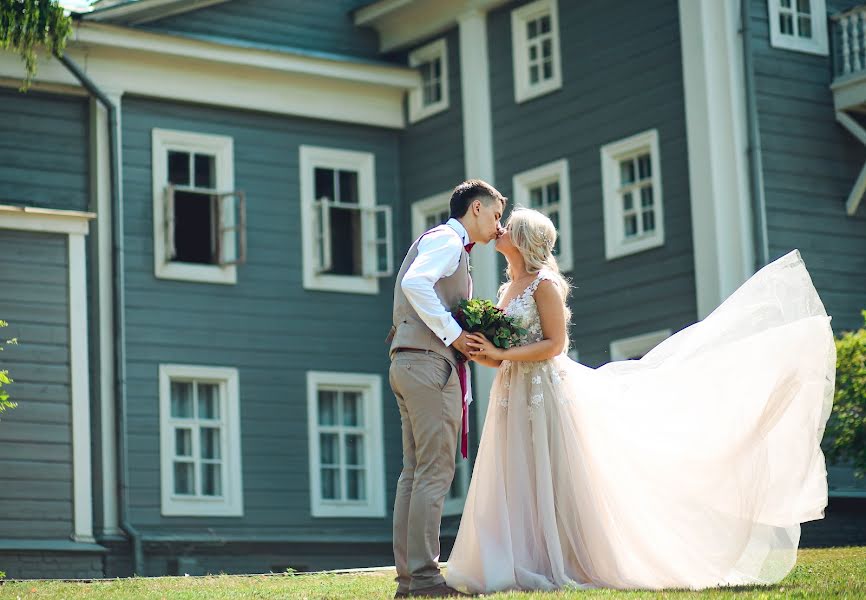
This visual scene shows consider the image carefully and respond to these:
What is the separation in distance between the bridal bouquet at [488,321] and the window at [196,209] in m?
13.0

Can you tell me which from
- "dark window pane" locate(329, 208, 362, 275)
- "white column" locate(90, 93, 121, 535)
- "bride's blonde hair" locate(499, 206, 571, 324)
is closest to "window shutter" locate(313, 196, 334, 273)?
"dark window pane" locate(329, 208, 362, 275)

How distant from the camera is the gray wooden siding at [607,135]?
20391 mm

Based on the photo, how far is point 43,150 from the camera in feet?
72.2

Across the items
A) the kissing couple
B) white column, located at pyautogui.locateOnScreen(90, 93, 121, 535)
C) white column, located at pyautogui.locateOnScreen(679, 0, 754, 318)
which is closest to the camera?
the kissing couple

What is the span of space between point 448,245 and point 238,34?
15152mm

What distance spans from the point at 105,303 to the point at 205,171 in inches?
101

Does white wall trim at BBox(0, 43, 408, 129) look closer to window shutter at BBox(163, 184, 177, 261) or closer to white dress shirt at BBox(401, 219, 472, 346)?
window shutter at BBox(163, 184, 177, 261)

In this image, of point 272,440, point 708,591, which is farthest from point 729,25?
point 708,591

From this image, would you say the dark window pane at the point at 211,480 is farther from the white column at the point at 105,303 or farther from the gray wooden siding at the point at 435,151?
the gray wooden siding at the point at 435,151

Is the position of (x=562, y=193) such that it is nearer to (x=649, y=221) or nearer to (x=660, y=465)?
(x=649, y=221)

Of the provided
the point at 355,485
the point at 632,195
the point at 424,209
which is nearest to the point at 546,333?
the point at 632,195

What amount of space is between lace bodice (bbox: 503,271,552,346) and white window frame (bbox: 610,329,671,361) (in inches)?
410

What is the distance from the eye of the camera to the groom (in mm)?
9195

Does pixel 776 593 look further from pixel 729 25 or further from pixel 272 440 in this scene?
pixel 272 440
